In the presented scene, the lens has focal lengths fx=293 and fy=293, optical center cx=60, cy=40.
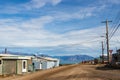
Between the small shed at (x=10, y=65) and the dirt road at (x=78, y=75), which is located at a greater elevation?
the small shed at (x=10, y=65)

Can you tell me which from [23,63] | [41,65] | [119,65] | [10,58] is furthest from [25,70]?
[41,65]

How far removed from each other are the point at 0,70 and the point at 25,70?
6.03 metres

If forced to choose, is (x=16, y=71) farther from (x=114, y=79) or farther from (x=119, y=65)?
(x=114, y=79)

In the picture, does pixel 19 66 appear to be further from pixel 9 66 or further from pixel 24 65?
pixel 24 65

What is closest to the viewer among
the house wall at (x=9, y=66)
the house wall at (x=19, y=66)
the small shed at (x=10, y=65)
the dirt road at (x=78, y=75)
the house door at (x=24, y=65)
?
the dirt road at (x=78, y=75)

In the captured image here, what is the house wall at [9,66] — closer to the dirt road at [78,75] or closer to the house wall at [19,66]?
the house wall at [19,66]

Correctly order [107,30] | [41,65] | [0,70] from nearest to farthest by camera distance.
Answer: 1. [0,70]
2. [107,30]
3. [41,65]

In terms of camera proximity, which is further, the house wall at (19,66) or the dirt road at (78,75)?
the house wall at (19,66)

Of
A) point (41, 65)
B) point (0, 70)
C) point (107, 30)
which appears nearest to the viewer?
point (0, 70)

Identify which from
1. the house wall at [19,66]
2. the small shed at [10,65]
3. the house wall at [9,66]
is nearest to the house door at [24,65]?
the house wall at [19,66]

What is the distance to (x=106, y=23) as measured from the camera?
68938 millimetres

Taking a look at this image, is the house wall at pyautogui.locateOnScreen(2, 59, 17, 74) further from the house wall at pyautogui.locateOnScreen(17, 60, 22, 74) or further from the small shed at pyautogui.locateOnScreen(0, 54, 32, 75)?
the house wall at pyautogui.locateOnScreen(17, 60, 22, 74)

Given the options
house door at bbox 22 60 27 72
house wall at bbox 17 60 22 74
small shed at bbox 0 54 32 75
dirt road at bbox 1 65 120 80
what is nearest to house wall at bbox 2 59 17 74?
small shed at bbox 0 54 32 75

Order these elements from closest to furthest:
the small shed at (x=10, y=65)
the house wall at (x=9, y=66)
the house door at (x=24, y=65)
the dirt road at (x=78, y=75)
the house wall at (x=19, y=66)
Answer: the dirt road at (x=78, y=75)
the small shed at (x=10, y=65)
the house wall at (x=9, y=66)
the house wall at (x=19, y=66)
the house door at (x=24, y=65)
